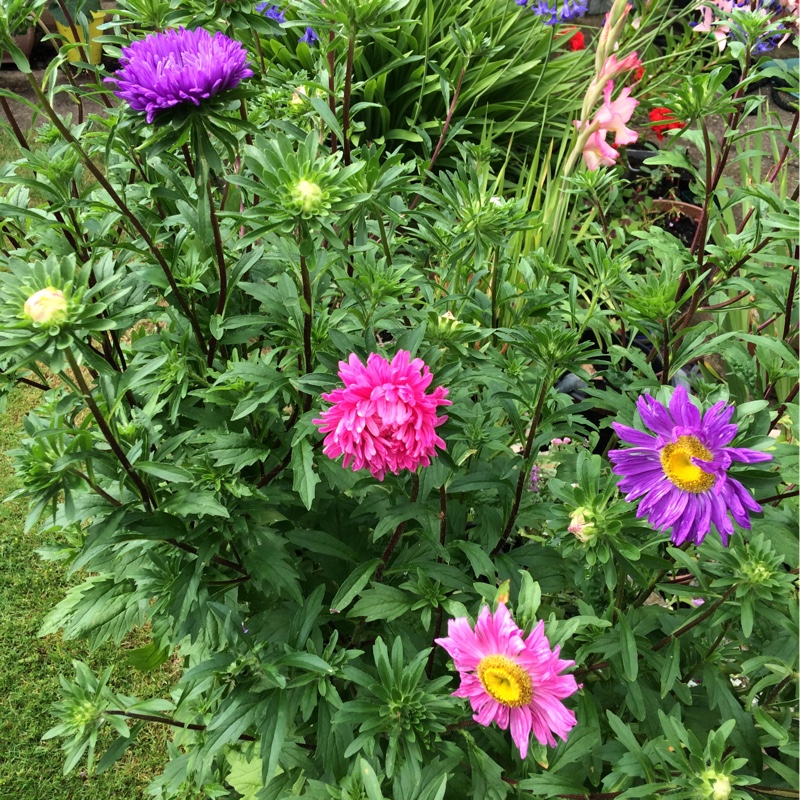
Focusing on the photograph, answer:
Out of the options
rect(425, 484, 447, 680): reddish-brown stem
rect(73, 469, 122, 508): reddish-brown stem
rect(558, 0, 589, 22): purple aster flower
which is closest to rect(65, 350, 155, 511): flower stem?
rect(73, 469, 122, 508): reddish-brown stem

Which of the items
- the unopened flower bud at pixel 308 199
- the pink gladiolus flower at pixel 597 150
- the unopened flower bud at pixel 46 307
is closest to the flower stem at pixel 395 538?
the unopened flower bud at pixel 308 199

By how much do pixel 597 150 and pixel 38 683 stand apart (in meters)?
2.02

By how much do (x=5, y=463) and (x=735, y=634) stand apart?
239cm

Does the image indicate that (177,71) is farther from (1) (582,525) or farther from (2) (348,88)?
(1) (582,525)

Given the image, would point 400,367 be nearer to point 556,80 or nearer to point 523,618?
point 523,618

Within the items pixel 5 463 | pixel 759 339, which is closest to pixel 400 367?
pixel 759 339

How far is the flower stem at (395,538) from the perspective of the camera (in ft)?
3.54

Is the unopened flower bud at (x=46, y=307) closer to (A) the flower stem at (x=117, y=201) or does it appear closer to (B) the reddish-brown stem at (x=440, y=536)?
(A) the flower stem at (x=117, y=201)

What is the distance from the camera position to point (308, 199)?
33.9 inches

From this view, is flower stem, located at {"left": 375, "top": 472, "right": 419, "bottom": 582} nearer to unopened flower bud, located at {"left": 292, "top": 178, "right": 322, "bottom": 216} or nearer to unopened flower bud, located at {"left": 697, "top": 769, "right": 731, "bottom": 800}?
unopened flower bud, located at {"left": 292, "top": 178, "right": 322, "bottom": 216}

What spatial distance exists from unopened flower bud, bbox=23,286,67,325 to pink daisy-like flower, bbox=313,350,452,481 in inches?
12.5

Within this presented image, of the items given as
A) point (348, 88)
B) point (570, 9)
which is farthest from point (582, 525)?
point (570, 9)

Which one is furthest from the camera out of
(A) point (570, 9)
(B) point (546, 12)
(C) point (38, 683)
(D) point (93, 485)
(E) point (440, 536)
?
(A) point (570, 9)

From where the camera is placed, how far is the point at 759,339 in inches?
44.2
